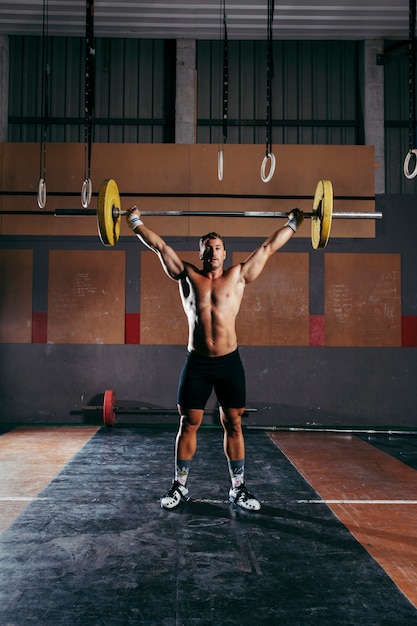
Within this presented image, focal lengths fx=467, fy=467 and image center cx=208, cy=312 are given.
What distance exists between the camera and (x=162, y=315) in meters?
4.89

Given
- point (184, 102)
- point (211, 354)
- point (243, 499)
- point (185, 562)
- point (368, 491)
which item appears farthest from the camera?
point (184, 102)

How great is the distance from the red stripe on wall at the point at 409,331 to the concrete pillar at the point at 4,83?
4799 millimetres

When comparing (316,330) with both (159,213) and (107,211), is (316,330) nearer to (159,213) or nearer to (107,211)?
(159,213)

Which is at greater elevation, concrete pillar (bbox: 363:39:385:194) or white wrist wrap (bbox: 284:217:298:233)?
concrete pillar (bbox: 363:39:385:194)

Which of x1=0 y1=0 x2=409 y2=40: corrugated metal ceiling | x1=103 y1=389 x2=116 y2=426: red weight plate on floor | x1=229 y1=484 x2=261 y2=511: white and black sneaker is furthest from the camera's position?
x1=0 y1=0 x2=409 y2=40: corrugated metal ceiling

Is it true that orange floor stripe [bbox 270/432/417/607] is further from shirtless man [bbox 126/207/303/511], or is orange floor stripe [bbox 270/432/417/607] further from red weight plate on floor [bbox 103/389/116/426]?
red weight plate on floor [bbox 103/389/116/426]

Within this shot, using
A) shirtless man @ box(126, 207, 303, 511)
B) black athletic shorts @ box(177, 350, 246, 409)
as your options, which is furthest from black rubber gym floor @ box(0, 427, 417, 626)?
black athletic shorts @ box(177, 350, 246, 409)

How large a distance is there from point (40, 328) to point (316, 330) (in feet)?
9.44

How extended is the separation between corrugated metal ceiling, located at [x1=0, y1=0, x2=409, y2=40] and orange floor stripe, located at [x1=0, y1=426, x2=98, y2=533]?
165 inches

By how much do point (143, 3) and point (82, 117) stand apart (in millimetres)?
1338

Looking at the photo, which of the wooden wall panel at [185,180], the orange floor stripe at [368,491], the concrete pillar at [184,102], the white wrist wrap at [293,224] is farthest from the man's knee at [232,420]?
the concrete pillar at [184,102]

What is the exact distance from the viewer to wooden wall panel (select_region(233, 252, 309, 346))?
4.88m

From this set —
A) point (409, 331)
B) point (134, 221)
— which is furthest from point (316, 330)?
point (134, 221)

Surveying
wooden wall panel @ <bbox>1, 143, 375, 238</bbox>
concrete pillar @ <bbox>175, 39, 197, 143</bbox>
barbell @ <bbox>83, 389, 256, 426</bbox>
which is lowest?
barbell @ <bbox>83, 389, 256, 426</bbox>
